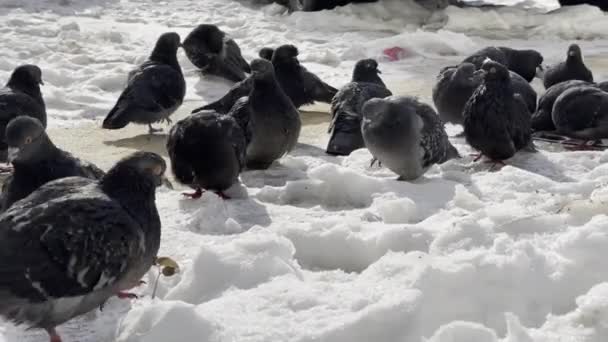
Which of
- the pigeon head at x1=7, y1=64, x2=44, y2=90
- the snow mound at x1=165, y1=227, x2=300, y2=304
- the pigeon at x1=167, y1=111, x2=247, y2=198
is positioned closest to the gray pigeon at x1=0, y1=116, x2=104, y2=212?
the pigeon at x1=167, y1=111, x2=247, y2=198

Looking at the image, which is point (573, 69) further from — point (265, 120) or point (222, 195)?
point (222, 195)

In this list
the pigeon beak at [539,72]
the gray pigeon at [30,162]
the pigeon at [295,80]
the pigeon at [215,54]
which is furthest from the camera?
the pigeon at [215,54]

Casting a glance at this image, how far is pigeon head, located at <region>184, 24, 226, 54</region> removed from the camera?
934 cm

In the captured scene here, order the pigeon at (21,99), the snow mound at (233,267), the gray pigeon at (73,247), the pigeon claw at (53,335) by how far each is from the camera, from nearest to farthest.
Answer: the gray pigeon at (73,247) < the pigeon claw at (53,335) < the snow mound at (233,267) < the pigeon at (21,99)

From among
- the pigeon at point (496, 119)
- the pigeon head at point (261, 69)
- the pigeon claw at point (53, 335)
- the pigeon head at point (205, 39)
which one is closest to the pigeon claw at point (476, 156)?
the pigeon at point (496, 119)

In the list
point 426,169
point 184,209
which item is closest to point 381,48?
point 426,169

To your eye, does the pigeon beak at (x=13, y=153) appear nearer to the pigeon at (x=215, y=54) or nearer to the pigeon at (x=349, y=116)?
the pigeon at (x=349, y=116)

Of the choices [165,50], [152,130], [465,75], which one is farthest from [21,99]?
[465,75]

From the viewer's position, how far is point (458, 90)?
6.52m

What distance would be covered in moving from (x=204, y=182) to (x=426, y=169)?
1.36 metres

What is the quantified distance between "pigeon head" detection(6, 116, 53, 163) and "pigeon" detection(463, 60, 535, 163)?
8.93ft

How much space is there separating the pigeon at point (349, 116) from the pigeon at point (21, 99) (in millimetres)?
1964

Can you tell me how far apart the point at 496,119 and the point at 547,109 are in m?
1.08

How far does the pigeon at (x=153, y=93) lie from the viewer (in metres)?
6.63
